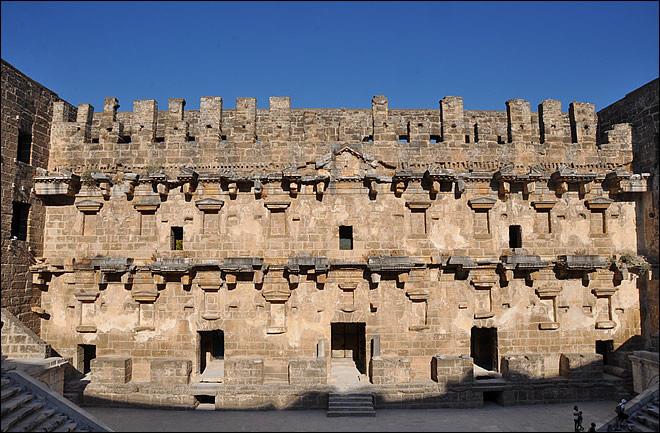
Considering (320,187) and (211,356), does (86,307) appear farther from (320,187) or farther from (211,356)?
(320,187)

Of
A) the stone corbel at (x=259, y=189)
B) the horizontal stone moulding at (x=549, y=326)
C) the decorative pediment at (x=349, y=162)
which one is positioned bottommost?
the horizontal stone moulding at (x=549, y=326)

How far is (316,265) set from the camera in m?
13.8

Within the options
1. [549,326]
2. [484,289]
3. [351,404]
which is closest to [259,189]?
[351,404]

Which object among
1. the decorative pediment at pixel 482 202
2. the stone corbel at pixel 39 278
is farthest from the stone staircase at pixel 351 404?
the stone corbel at pixel 39 278

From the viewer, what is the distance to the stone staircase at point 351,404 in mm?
12555

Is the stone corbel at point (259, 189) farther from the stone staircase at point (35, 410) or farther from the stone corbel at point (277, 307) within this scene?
the stone staircase at point (35, 410)

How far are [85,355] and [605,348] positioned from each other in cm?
1751

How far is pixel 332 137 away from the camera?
15.1m

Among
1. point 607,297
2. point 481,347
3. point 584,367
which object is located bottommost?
point 481,347

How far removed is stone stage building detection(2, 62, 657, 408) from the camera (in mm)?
14172

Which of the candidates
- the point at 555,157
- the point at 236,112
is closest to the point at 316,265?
the point at 236,112

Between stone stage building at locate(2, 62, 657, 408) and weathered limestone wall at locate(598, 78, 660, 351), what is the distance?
0.22 m

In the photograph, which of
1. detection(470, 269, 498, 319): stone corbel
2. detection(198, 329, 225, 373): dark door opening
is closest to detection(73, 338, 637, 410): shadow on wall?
detection(470, 269, 498, 319): stone corbel

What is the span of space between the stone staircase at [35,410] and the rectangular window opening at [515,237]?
12798mm
